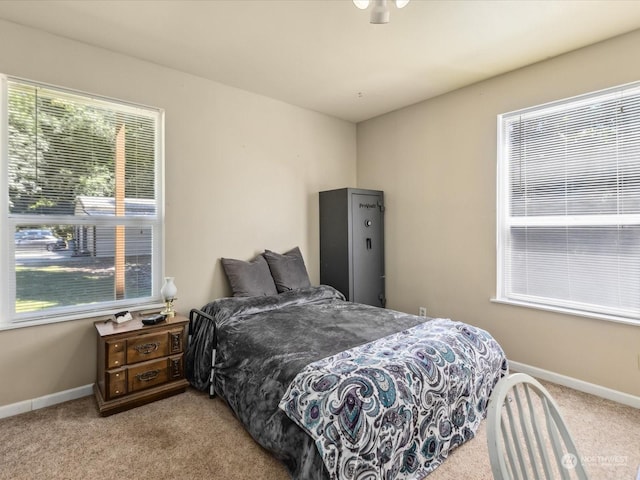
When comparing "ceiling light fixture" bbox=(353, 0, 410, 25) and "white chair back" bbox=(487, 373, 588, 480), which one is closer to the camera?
"white chair back" bbox=(487, 373, 588, 480)

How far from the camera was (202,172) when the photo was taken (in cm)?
321

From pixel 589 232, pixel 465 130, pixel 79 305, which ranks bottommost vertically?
pixel 79 305

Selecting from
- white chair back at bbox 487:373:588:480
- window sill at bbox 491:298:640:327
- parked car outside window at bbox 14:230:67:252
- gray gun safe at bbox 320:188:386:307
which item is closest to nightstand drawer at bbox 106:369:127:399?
parked car outside window at bbox 14:230:67:252

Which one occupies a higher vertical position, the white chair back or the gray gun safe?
the gray gun safe

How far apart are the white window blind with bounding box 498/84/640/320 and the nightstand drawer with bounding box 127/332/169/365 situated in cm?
301

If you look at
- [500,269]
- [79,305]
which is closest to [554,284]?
[500,269]

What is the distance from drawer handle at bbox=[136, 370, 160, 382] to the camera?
8.12ft

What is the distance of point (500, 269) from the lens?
321cm

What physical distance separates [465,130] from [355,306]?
2090mm

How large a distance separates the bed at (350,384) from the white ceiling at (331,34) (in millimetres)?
2125

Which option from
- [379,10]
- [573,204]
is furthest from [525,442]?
[573,204]

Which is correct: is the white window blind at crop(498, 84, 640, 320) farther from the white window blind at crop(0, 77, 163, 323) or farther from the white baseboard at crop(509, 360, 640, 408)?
the white window blind at crop(0, 77, 163, 323)

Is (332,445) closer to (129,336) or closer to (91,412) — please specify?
(129,336)

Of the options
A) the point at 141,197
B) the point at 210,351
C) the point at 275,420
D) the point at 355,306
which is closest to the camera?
the point at 275,420
